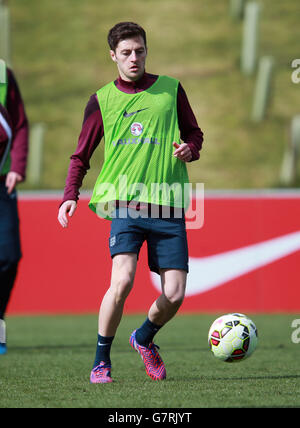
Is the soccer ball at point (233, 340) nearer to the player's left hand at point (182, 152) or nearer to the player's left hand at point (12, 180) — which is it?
the player's left hand at point (182, 152)

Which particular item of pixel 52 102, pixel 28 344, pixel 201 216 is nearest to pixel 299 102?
pixel 52 102

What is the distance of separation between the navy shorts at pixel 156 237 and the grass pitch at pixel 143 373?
0.73 meters

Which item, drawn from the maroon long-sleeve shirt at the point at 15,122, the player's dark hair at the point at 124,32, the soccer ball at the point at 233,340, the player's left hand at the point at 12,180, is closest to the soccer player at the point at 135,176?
the player's dark hair at the point at 124,32

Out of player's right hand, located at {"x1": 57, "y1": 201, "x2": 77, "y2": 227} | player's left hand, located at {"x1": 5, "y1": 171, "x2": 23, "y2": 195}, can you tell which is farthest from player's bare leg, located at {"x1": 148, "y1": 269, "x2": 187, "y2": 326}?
player's left hand, located at {"x1": 5, "y1": 171, "x2": 23, "y2": 195}

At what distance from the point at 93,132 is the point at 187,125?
59 cm

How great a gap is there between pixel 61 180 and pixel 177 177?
472 inches

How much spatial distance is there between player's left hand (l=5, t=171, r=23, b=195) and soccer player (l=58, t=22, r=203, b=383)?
1144 mm

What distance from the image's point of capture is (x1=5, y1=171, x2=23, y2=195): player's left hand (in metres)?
5.95

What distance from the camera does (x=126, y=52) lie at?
15.8 ft

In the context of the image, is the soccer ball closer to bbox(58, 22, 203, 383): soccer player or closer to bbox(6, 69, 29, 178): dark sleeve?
bbox(58, 22, 203, 383): soccer player

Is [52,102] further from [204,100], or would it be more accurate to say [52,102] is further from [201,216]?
[201,216]

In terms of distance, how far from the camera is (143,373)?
17.3ft

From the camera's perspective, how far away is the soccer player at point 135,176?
480 centimetres

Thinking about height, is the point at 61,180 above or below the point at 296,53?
below
